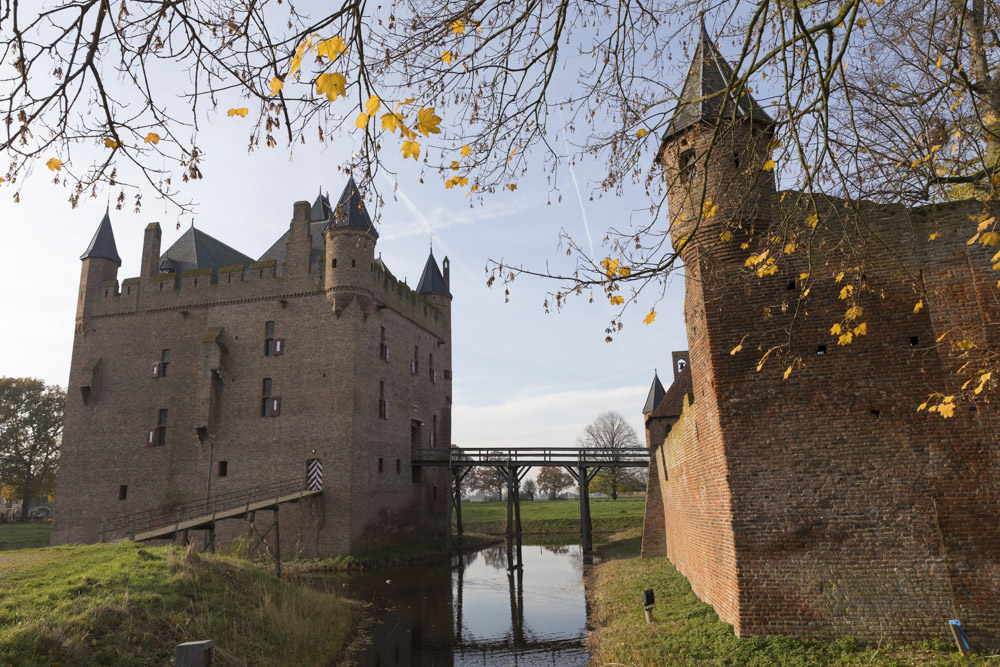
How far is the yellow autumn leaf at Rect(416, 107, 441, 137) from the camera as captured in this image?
3.45 m

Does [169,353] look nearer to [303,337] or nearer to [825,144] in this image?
[303,337]

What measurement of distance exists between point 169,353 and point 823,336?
25.7m

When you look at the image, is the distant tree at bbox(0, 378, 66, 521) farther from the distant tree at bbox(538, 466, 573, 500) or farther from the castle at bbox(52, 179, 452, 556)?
the distant tree at bbox(538, 466, 573, 500)

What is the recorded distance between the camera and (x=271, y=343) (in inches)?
1025

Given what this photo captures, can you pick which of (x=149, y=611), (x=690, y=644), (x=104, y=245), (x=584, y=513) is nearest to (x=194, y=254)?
(x=104, y=245)

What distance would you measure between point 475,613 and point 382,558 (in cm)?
920

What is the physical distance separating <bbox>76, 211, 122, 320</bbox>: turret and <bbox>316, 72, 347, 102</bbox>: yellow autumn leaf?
97.1 ft

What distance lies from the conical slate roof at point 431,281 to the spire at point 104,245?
14.0 m

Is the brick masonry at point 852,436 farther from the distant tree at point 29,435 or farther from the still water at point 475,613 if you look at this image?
the distant tree at point 29,435

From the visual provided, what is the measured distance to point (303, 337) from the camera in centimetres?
2564

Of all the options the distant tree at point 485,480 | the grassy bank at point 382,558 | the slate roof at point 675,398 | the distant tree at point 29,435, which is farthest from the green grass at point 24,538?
the distant tree at point 485,480

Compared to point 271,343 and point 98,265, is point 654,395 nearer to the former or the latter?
point 271,343

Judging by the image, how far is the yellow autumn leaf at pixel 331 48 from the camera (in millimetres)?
3326

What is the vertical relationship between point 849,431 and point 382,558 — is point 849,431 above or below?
above
